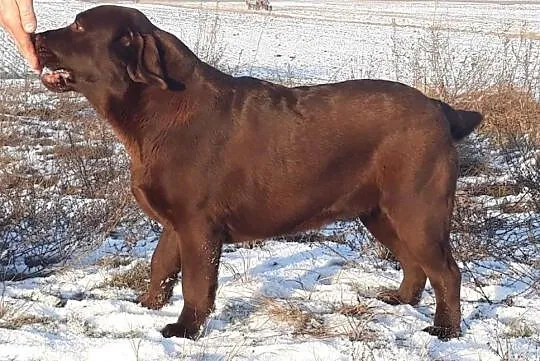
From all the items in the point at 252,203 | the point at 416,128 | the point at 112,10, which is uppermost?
the point at 112,10

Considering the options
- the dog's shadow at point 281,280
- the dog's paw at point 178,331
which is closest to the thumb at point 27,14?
the dog's paw at point 178,331

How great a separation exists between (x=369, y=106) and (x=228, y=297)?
1409 millimetres

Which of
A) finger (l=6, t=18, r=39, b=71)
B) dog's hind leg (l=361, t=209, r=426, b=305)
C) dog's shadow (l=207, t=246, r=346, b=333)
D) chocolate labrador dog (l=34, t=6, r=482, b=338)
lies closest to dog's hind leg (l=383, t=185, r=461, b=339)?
chocolate labrador dog (l=34, t=6, r=482, b=338)

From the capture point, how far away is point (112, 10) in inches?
168

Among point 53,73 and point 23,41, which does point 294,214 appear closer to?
point 53,73

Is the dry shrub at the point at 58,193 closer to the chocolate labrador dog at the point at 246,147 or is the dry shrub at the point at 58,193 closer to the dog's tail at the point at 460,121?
the chocolate labrador dog at the point at 246,147

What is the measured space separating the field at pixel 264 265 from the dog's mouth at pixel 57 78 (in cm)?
121

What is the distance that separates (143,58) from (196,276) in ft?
3.91

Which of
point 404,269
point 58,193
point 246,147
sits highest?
point 246,147

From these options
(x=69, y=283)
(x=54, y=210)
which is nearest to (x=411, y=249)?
(x=69, y=283)

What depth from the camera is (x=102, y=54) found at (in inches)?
164

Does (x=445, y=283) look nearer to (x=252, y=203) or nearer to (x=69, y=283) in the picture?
(x=252, y=203)

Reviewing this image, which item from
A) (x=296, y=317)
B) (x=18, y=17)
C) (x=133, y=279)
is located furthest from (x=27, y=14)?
(x=133, y=279)

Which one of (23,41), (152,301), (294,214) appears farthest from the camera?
(152,301)
